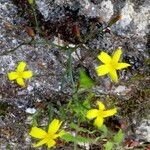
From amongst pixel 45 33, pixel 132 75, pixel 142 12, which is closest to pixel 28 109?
pixel 45 33

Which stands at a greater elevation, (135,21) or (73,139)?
(135,21)

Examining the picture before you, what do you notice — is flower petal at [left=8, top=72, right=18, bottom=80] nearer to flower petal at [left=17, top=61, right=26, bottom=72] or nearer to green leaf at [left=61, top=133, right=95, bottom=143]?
flower petal at [left=17, top=61, right=26, bottom=72]

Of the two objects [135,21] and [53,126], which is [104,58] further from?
[53,126]

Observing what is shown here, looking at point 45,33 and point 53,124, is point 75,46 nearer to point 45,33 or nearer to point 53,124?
point 45,33

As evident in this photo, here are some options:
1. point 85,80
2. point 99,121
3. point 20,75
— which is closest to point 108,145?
point 99,121

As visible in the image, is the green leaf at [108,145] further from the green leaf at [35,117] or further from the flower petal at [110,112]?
the green leaf at [35,117]

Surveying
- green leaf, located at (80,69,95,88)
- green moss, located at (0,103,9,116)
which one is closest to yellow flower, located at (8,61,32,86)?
green moss, located at (0,103,9,116)
